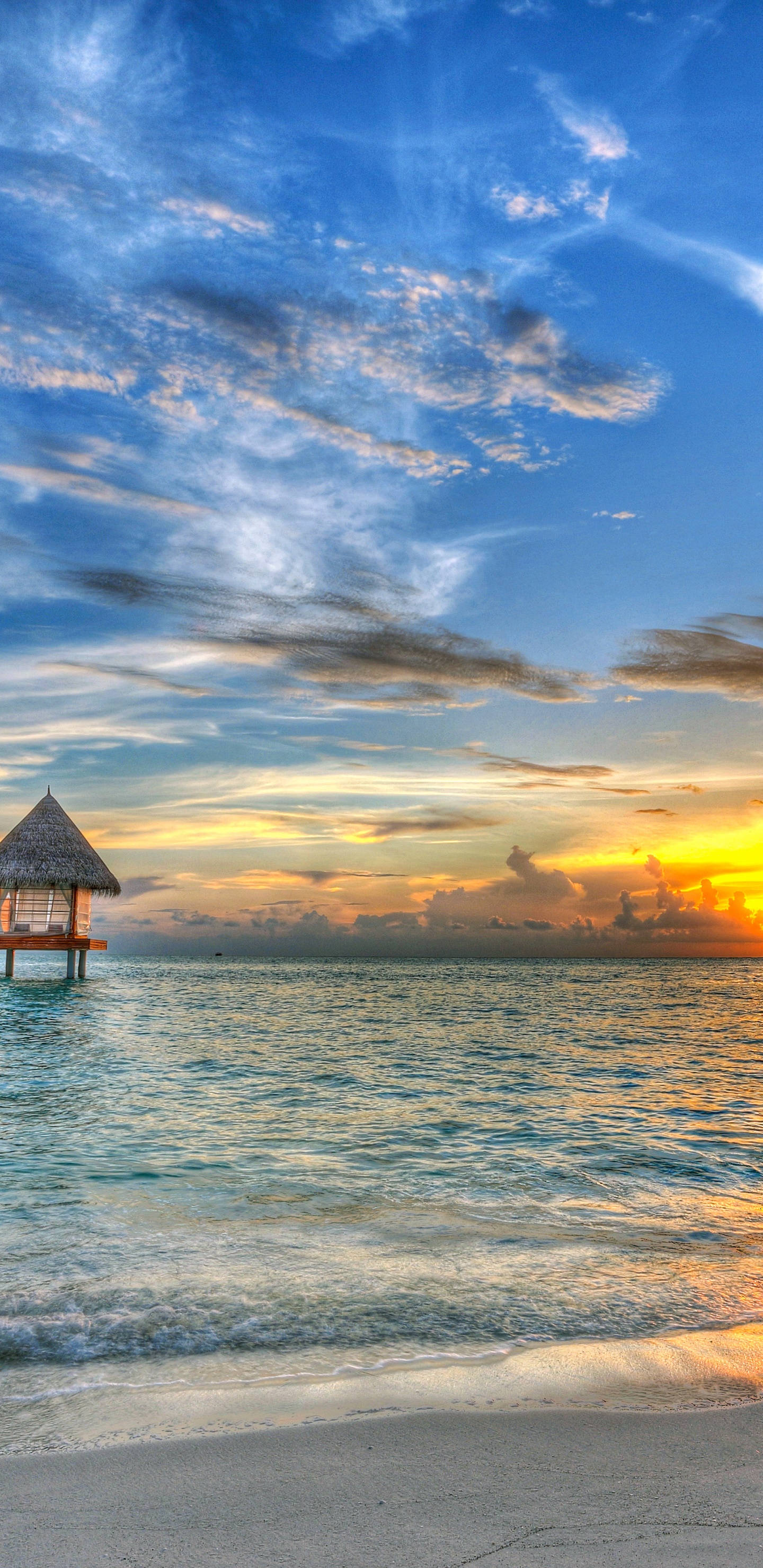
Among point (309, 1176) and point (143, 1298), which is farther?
point (309, 1176)

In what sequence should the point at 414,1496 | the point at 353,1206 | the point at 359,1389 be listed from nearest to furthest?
the point at 414,1496 → the point at 359,1389 → the point at 353,1206

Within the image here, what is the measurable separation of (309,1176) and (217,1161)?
132 cm

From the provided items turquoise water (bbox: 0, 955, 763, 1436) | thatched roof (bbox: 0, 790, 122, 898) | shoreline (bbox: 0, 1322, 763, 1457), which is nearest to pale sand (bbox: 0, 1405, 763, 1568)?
shoreline (bbox: 0, 1322, 763, 1457)

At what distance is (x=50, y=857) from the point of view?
3588 centimetres

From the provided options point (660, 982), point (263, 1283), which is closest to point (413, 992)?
point (660, 982)

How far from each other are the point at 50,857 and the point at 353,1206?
102 feet

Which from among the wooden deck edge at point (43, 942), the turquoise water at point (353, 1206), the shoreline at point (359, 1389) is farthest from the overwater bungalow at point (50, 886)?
the shoreline at point (359, 1389)

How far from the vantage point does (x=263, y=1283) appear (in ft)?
19.5

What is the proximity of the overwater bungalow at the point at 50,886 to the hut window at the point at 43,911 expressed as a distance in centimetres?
2

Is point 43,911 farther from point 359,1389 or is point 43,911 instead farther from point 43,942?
point 359,1389

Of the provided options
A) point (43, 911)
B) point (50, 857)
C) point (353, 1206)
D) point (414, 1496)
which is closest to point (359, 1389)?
point (414, 1496)

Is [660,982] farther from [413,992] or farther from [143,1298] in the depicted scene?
[143,1298]

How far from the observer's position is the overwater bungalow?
117 ft

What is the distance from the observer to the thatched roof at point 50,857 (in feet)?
116
